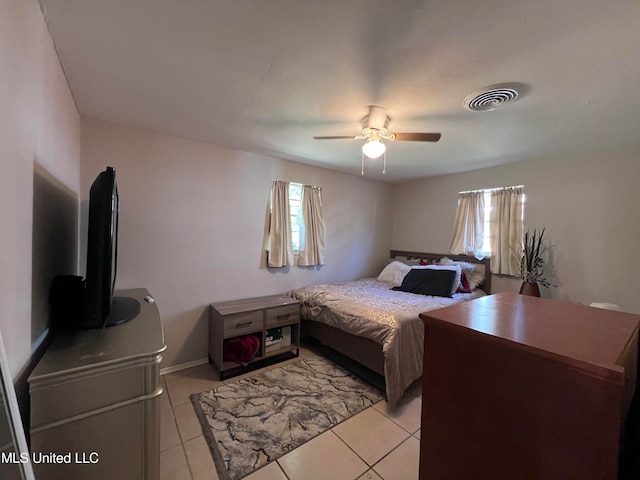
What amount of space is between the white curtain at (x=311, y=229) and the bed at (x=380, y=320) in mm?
453

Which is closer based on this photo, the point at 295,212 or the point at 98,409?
the point at 98,409

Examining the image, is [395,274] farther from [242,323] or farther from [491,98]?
[491,98]

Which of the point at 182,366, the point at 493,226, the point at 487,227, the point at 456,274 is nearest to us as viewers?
the point at 182,366

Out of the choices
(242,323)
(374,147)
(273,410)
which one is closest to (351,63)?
(374,147)

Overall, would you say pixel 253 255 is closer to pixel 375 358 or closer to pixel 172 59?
pixel 375 358

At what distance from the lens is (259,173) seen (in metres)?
3.10

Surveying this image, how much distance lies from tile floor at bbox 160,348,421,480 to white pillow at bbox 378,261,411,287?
71.7 inches

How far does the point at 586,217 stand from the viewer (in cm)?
275

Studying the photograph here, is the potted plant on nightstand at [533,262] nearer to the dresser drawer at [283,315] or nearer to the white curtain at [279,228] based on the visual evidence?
the dresser drawer at [283,315]

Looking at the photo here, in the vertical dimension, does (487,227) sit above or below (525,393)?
above

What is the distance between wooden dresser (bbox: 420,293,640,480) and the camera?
590 millimetres

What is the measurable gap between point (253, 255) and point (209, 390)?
1.45 m

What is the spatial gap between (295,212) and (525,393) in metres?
3.02

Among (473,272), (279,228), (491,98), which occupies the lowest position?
(473,272)
